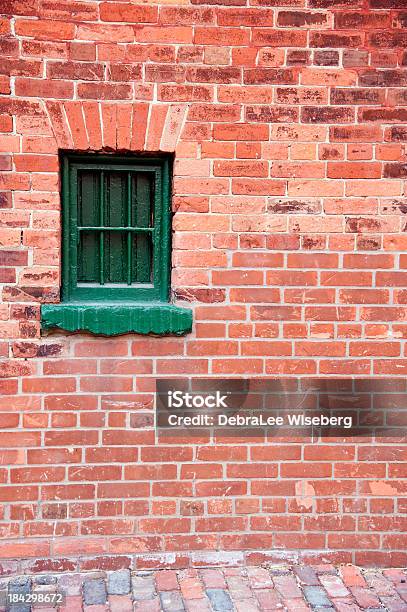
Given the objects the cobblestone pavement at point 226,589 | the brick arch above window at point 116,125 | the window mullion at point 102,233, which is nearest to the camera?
the cobblestone pavement at point 226,589

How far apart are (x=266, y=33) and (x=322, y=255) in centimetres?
127

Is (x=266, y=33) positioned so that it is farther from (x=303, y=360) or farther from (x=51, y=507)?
(x=51, y=507)

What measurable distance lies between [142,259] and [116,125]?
76 cm

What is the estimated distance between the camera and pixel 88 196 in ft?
10.6

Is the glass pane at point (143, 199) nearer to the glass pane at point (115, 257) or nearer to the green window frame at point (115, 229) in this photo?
the green window frame at point (115, 229)

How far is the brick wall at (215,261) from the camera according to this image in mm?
3047

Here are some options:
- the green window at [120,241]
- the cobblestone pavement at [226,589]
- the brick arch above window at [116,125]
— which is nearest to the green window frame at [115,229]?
the green window at [120,241]

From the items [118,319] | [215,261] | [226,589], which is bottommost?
[226,589]

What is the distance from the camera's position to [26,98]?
3.01 metres

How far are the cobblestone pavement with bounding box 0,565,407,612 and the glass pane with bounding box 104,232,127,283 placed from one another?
5.52 ft

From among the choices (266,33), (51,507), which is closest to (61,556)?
(51,507)

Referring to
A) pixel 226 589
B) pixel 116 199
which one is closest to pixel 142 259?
pixel 116 199

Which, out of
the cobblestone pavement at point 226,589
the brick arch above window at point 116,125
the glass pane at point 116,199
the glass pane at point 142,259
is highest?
the brick arch above window at point 116,125

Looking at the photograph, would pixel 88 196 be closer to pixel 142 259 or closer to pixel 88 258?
pixel 88 258
